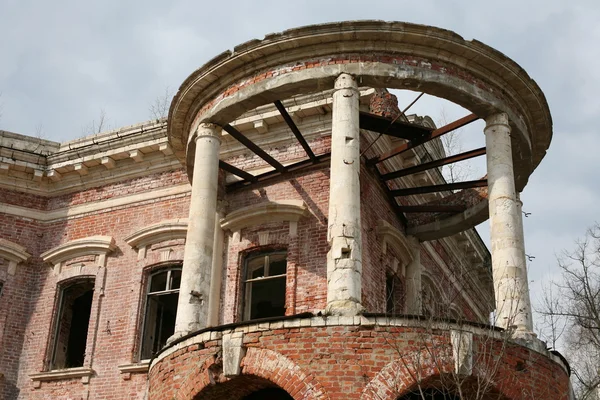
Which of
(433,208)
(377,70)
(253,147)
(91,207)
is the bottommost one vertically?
(433,208)

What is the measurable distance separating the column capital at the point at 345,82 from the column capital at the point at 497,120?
255 centimetres

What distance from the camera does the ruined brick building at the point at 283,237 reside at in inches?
502

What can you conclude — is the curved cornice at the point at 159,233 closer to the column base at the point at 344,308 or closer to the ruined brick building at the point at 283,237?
the ruined brick building at the point at 283,237

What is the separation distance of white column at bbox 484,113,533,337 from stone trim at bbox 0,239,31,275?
35.2 ft

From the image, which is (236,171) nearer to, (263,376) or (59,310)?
(59,310)

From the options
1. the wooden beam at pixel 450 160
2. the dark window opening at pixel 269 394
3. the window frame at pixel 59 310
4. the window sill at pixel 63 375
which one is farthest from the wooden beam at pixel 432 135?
the window sill at pixel 63 375

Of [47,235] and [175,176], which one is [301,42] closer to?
[175,176]

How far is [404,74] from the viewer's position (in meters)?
14.8

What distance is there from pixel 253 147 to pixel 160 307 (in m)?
4.28

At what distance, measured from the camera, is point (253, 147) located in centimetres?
1641

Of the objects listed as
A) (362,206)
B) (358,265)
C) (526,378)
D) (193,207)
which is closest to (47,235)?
(193,207)

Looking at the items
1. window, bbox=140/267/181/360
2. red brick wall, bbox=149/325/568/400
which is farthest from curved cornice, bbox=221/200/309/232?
red brick wall, bbox=149/325/568/400

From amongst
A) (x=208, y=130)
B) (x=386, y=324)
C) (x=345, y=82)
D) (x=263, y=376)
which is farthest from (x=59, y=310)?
(x=386, y=324)

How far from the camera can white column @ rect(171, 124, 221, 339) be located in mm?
14391
